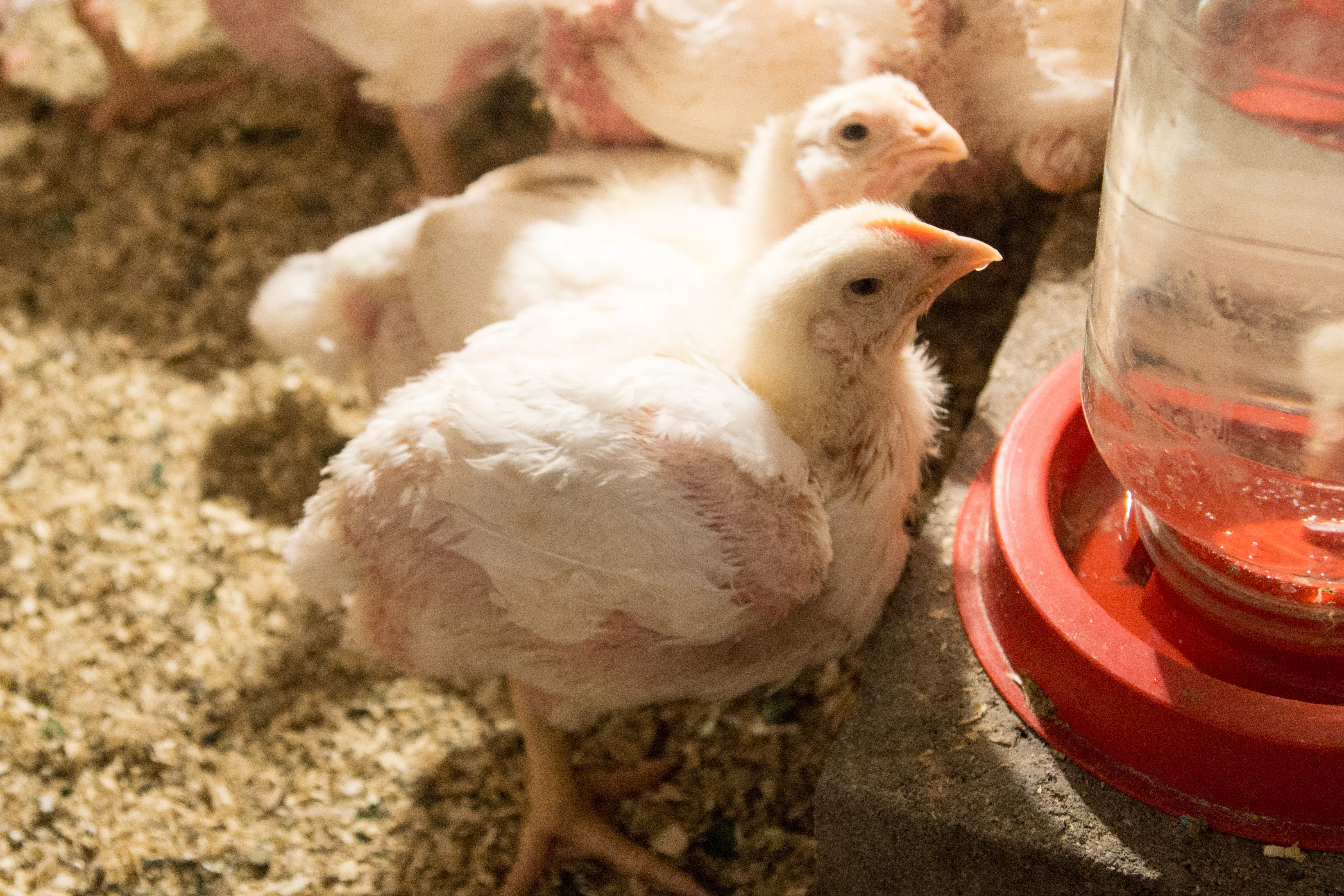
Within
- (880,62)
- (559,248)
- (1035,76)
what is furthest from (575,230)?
(1035,76)

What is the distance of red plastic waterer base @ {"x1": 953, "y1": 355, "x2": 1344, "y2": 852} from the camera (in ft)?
3.46

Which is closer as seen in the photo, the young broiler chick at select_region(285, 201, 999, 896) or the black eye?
the young broiler chick at select_region(285, 201, 999, 896)

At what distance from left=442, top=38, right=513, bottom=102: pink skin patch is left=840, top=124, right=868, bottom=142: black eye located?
32.9 inches

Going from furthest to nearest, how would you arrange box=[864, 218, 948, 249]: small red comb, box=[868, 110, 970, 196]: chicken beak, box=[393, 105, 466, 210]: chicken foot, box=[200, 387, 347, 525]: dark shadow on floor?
box=[393, 105, 466, 210]: chicken foot → box=[200, 387, 347, 525]: dark shadow on floor → box=[868, 110, 970, 196]: chicken beak → box=[864, 218, 948, 249]: small red comb

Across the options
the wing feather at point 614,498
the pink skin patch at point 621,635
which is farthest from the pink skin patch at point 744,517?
the pink skin patch at point 621,635

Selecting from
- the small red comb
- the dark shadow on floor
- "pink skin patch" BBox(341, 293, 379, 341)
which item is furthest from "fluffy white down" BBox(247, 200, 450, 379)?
the small red comb

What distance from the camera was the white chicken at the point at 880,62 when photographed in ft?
5.63

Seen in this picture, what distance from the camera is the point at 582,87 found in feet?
6.43

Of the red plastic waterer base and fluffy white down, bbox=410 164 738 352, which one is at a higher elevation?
fluffy white down, bbox=410 164 738 352

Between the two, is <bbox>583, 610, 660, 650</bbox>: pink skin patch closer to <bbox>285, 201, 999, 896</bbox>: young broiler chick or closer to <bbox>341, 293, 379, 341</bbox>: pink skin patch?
<bbox>285, 201, 999, 896</bbox>: young broiler chick

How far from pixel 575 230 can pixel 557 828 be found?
883mm

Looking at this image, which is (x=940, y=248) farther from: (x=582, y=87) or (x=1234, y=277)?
(x=582, y=87)

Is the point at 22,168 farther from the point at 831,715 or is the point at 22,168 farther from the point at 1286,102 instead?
the point at 1286,102

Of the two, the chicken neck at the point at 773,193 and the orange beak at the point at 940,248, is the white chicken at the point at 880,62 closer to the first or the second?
the chicken neck at the point at 773,193
